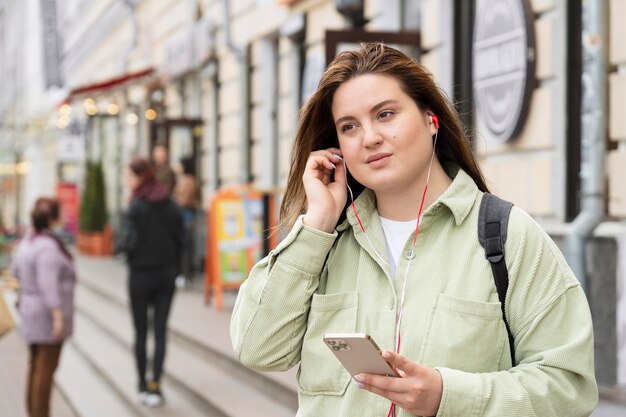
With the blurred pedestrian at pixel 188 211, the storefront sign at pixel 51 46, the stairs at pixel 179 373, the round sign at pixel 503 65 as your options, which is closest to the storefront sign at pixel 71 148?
the storefront sign at pixel 51 46

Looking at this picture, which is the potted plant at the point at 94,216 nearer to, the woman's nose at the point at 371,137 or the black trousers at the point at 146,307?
the black trousers at the point at 146,307

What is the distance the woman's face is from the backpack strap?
17cm

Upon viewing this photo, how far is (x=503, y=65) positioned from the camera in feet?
23.7

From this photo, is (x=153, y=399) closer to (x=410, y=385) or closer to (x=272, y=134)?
(x=410, y=385)

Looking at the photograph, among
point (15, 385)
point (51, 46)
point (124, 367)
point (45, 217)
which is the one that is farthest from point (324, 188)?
point (51, 46)

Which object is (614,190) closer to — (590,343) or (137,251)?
(137,251)

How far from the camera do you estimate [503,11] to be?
281 inches

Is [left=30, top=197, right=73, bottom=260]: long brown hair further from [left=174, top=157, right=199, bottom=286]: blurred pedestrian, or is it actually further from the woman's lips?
[left=174, top=157, right=199, bottom=286]: blurred pedestrian

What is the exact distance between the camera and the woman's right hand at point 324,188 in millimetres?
2186

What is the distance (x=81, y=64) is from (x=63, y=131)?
420 cm

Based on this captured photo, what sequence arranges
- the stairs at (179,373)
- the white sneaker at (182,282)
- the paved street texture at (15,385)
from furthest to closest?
1. the white sneaker at (182,282)
2. the paved street texture at (15,385)
3. the stairs at (179,373)

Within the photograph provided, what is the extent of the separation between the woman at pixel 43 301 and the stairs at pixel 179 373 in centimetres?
95

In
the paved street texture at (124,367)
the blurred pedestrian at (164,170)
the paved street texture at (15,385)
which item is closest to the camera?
A: the paved street texture at (124,367)

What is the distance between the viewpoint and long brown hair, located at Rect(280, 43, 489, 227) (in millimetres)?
2105
